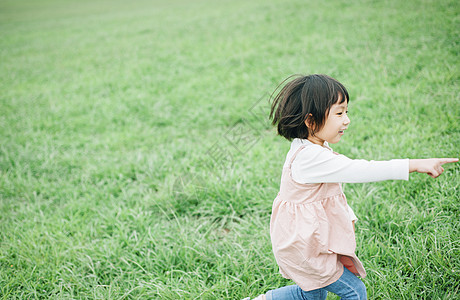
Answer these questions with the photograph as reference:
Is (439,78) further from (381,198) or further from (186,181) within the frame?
(186,181)

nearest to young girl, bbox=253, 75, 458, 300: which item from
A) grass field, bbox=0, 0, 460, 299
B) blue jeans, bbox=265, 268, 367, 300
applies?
blue jeans, bbox=265, 268, 367, 300

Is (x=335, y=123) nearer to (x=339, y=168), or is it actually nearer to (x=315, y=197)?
(x=339, y=168)

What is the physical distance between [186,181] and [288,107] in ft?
5.99

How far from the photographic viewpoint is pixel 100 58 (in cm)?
789

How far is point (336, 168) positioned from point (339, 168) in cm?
1

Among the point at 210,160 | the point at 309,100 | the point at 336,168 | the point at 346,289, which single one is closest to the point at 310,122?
the point at 309,100

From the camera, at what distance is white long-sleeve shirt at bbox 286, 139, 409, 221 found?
1.17 meters

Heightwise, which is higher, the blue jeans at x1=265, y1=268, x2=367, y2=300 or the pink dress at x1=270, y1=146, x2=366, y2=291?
the pink dress at x1=270, y1=146, x2=366, y2=291

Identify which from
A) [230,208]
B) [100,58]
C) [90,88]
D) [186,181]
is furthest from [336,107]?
[100,58]

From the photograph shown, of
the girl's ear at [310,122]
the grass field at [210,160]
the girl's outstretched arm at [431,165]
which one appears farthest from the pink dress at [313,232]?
the grass field at [210,160]

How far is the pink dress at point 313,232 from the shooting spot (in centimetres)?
137

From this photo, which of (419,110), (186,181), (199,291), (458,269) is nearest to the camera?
Answer: (458,269)

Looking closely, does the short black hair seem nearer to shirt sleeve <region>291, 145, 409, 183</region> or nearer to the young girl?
the young girl

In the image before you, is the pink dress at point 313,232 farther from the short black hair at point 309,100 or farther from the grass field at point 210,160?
the grass field at point 210,160
